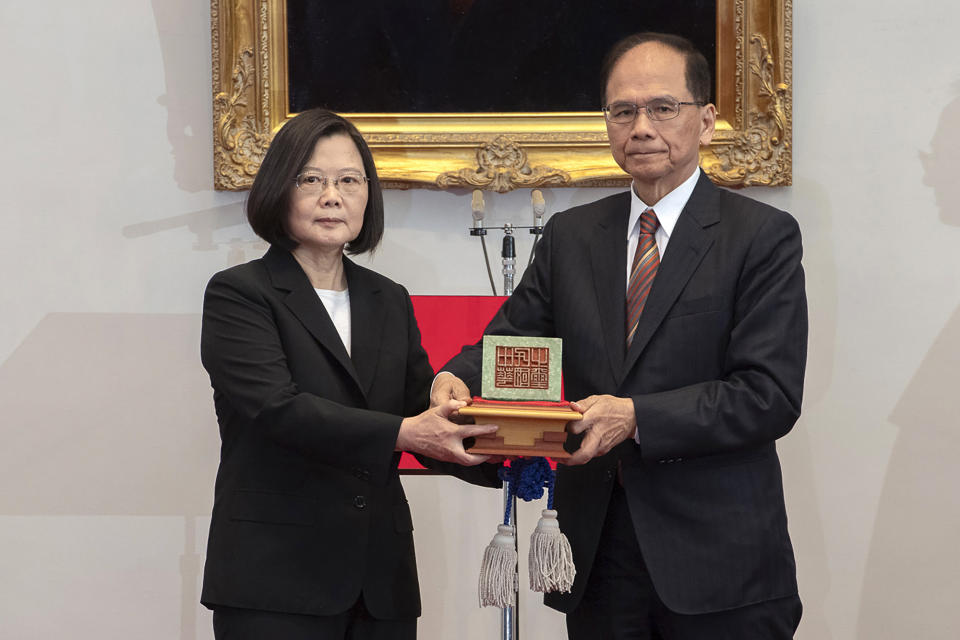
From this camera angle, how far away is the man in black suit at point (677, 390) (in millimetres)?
1786

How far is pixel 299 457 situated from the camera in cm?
197

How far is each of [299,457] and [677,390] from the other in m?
0.78

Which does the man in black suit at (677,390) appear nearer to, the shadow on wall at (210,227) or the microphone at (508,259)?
the microphone at (508,259)

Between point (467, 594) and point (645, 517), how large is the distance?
70.9 inches

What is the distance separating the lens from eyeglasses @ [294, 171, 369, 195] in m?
2.11

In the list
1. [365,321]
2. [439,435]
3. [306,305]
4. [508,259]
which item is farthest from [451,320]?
[439,435]

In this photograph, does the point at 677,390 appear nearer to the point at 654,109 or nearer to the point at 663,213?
the point at 663,213

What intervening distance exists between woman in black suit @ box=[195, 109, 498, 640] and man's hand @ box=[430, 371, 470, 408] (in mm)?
60
